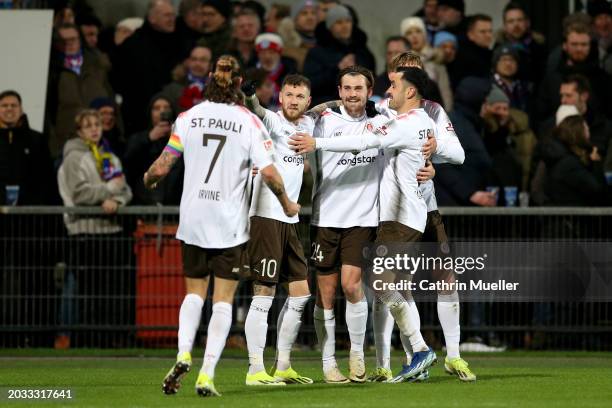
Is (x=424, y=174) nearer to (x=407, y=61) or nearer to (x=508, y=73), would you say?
(x=407, y=61)

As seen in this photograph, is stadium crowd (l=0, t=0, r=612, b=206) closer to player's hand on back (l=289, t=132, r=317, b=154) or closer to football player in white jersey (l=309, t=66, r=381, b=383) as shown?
football player in white jersey (l=309, t=66, r=381, b=383)

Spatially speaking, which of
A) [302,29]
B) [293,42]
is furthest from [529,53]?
[293,42]

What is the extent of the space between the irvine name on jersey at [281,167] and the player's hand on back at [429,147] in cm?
101

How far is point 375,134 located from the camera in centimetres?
1262

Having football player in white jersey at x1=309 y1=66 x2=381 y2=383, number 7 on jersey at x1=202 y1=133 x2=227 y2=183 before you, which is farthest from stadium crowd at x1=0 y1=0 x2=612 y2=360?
number 7 on jersey at x1=202 y1=133 x2=227 y2=183

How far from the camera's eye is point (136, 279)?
56.1 ft

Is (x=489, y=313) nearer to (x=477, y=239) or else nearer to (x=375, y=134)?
(x=477, y=239)

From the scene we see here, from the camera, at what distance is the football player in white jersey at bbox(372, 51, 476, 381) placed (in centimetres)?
1314

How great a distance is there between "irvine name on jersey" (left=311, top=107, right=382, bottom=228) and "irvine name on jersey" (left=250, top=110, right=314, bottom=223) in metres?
0.20

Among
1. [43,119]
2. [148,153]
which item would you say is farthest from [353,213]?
[43,119]

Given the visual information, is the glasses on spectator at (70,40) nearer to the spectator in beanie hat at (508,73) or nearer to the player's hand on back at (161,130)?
the player's hand on back at (161,130)

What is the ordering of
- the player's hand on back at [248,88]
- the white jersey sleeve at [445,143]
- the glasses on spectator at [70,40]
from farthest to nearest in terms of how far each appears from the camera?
1. the glasses on spectator at [70,40]
2. the white jersey sleeve at [445,143]
3. the player's hand on back at [248,88]

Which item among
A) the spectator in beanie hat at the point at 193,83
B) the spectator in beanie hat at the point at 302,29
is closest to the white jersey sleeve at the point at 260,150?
the spectator in beanie hat at the point at 193,83

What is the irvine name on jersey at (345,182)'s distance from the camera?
13164 mm
